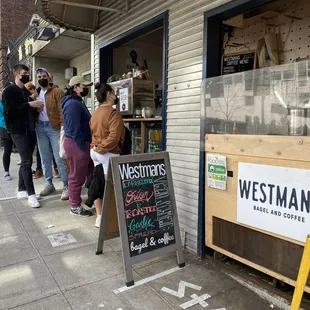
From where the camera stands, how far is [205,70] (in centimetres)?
307

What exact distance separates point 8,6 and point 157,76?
11306 millimetres

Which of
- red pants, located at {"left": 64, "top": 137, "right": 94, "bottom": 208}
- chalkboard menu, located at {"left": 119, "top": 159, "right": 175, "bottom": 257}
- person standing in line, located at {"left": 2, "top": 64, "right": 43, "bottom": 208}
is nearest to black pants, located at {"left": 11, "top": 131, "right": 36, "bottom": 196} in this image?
person standing in line, located at {"left": 2, "top": 64, "right": 43, "bottom": 208}

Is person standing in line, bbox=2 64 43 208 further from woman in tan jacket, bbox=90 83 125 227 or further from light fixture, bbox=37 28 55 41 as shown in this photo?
light fixture, bbox=37 28 55 41

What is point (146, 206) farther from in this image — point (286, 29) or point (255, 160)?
point (286, 29)

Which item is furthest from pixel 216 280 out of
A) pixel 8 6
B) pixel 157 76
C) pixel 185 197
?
pixel 8 6

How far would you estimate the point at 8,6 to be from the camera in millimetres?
14539

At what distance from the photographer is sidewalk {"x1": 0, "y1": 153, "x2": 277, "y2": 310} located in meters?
2.47

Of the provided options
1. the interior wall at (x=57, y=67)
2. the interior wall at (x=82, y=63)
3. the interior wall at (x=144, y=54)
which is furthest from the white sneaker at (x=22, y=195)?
the interior wall at (x=57, y=67)

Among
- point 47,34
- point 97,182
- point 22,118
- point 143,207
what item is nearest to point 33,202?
point 22,118

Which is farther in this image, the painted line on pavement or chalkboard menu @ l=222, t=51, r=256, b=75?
chalkboard menu @ l=222, t=51, r=256, b=75

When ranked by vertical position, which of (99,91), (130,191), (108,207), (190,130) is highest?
(99,91)

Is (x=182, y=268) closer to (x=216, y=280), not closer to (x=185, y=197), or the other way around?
(x=216, y=280)

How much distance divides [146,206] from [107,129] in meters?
1.12

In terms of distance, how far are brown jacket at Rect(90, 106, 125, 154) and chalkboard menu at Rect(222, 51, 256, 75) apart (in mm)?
1794
